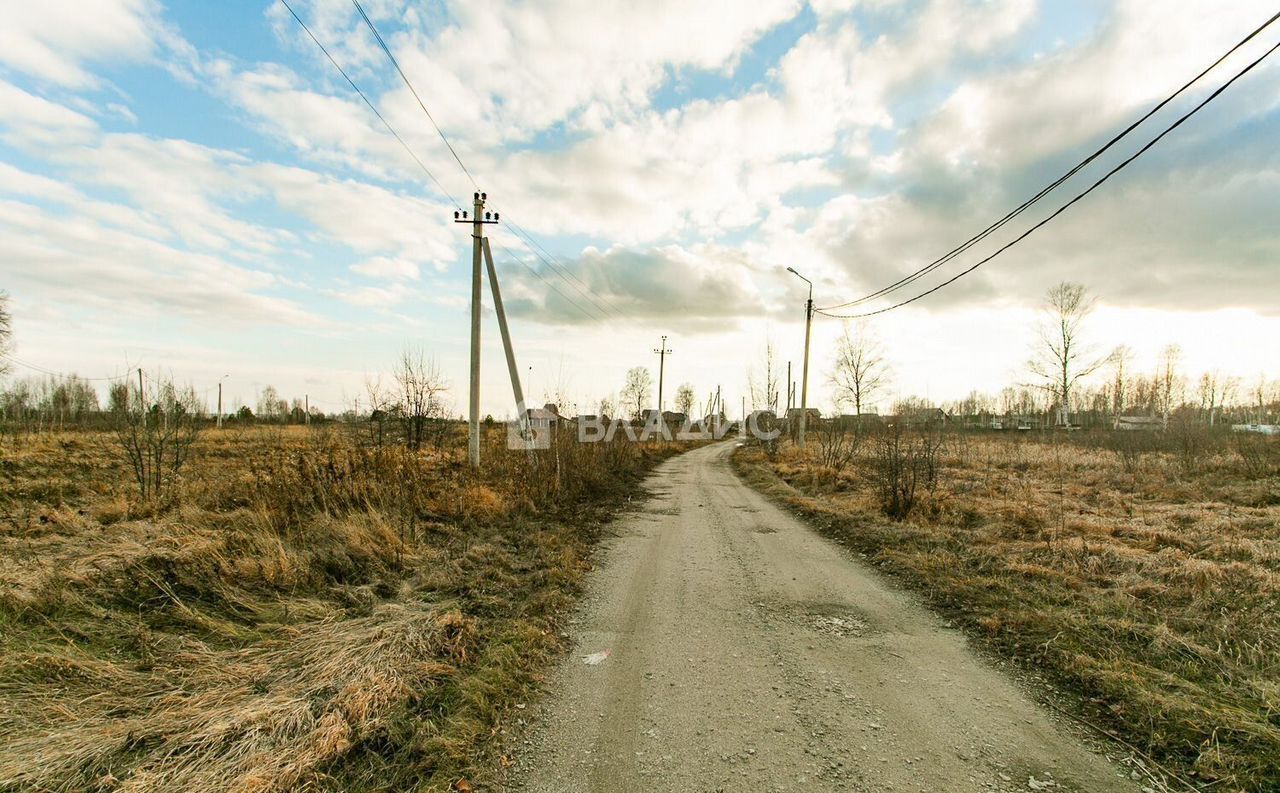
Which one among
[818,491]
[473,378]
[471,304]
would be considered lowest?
[818,491]

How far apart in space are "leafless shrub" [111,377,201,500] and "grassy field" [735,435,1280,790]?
39.7ft

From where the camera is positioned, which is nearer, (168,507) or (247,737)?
(247,737)

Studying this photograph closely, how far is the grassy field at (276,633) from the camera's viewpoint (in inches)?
108

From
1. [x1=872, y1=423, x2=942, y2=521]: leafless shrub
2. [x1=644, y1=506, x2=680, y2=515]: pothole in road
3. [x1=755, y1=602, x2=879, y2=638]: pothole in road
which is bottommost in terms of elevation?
[x1=644, y1=506, x2=680, y2=515]: pothole in road

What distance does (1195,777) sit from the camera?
2.79m

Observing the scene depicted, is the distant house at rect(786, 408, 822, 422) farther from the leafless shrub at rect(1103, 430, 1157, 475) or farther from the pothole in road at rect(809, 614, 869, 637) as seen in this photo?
the pothole in road at rect(809, 614, 869, 637)

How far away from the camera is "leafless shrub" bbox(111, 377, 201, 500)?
30.0ft

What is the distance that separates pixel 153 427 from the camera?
9.54m

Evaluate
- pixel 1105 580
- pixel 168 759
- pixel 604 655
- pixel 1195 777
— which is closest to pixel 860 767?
pixel 1195 777

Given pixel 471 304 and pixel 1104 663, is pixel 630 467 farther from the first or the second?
pixel 1104 663

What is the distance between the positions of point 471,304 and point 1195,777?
13.4 metres

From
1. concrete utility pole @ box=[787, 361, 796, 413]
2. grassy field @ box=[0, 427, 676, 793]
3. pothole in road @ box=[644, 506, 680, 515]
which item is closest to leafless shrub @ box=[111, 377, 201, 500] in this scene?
grassy field @ box=[0, 427, 676, 793]

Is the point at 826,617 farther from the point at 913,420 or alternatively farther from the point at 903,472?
the point at 913,420

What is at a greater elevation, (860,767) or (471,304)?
(471,304)
